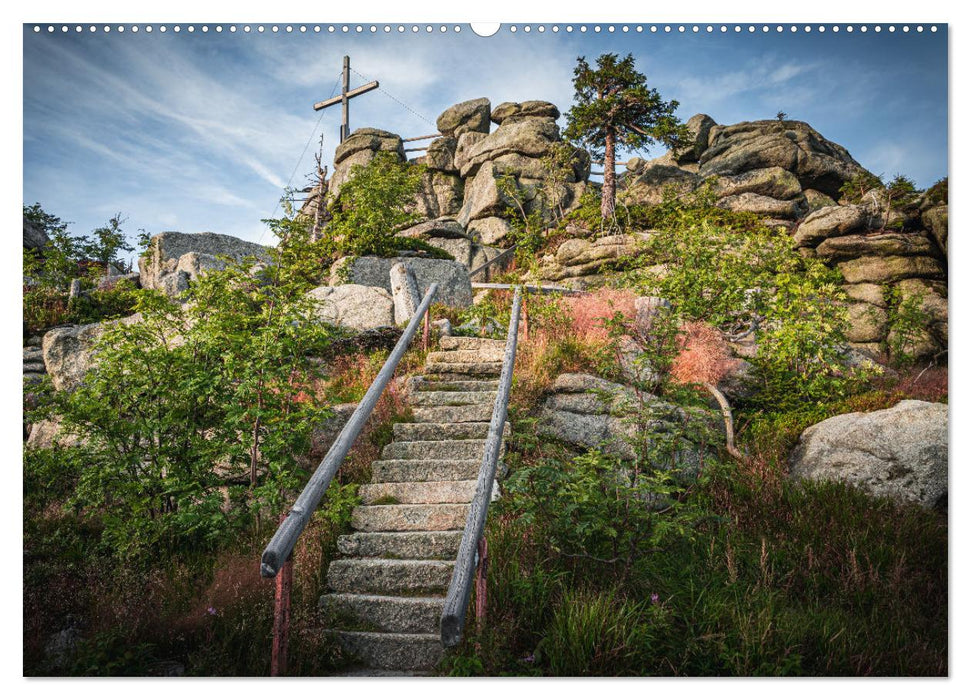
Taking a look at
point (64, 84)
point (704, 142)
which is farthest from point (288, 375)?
point (704, 142)

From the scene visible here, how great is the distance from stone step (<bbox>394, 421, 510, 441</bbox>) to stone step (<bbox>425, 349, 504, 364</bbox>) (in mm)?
1417

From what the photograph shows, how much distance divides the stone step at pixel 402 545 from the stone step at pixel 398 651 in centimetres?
65

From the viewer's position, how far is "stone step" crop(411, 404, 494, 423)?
17.3 feet

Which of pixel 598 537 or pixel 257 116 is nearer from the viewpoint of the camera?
pixel 257 116

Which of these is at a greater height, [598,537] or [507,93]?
[507,93]

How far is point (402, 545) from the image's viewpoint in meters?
3.83

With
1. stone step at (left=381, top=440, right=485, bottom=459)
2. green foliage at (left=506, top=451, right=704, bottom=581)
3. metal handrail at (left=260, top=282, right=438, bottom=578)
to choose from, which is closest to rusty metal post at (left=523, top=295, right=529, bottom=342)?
stone step at (left=381, top=440, right=485, bottom=459)

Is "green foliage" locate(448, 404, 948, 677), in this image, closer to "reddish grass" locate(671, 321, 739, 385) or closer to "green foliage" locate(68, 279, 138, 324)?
"reddish grass" locate(671, 321, 739, 385)

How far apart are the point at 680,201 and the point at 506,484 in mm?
14805

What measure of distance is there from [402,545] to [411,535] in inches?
4.0

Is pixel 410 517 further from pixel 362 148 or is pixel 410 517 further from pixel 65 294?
pixel 362 148

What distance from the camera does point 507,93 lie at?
3301 mm

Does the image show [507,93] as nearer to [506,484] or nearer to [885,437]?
[506,484]

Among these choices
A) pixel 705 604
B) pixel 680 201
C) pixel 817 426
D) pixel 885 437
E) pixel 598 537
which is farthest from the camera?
pixel 680 201
